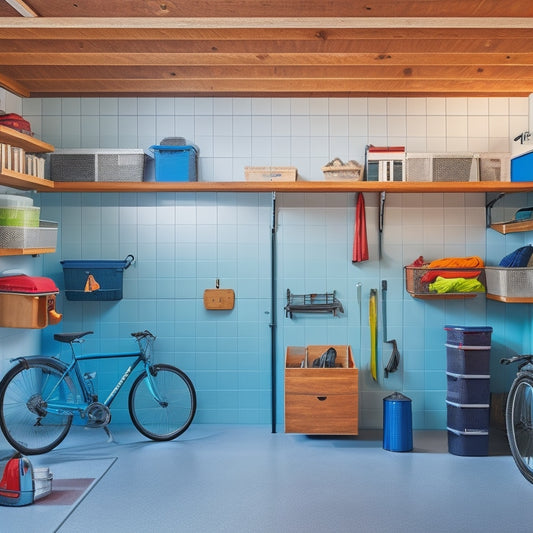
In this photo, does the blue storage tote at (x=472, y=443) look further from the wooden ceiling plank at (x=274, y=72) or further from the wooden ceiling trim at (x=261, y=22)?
the wooden ceiling trim at (x=261, y=22)

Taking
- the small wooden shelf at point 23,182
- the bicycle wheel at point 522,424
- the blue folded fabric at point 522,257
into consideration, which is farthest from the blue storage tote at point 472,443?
the small wooden shelf at point 23,182

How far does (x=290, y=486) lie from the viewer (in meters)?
4.03

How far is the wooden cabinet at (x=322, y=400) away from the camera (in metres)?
4.81

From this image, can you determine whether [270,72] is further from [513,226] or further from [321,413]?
[321,413]

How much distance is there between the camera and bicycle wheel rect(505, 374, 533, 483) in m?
4.17

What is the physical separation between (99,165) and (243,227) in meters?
1.28

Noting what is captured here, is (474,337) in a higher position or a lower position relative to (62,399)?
higher

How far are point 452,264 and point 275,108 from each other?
1.97 m

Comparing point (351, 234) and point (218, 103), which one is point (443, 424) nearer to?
point (351, 234)

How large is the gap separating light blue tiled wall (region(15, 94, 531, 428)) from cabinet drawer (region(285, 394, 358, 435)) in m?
0.69

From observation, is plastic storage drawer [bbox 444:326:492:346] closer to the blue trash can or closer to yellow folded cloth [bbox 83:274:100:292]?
the blue trash can

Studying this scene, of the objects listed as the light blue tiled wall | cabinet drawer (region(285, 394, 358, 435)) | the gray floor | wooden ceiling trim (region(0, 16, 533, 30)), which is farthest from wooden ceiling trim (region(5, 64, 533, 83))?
the gray floor

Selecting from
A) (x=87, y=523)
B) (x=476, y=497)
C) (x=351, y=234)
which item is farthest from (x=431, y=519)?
(x=351, y=234)

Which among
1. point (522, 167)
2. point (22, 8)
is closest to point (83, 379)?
point (22, 8)
